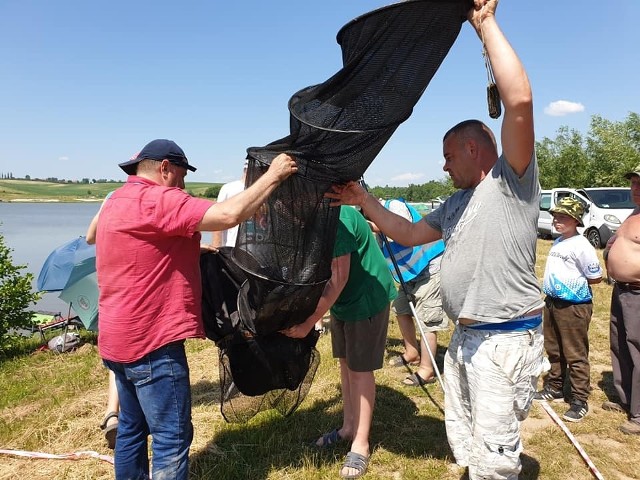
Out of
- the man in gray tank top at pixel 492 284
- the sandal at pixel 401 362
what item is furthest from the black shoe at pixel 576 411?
the man in gray tank top at pixel 492 284

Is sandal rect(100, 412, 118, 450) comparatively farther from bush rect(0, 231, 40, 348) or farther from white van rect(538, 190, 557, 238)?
white van rect(538, 190, 557, 238)

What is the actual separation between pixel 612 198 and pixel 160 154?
16.5 metres

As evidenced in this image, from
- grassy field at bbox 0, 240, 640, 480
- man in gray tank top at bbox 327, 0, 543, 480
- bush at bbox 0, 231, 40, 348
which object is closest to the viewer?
man in gray tank top at bbox 327, 0, 543, 480

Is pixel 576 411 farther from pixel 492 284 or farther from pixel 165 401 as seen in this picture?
pixel 165 401

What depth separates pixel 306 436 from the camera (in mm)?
3857

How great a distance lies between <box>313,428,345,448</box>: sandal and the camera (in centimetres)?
368

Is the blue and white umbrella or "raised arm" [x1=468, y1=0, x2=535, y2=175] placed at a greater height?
"raised arm" [x1=468, y1=0, x2=535, y2=175]

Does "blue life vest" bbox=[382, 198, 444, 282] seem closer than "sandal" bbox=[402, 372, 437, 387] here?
No

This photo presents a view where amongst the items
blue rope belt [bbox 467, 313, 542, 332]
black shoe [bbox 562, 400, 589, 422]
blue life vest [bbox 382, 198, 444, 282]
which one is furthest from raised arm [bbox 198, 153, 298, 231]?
black shoe [bbox 562, 400, 589, 422]

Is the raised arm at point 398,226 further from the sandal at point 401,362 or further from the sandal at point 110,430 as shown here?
the sandal at point 401,362

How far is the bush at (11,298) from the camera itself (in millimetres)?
6527

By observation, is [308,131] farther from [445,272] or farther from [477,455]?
[477,455]

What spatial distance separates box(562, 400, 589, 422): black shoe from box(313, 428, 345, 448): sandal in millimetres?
2111

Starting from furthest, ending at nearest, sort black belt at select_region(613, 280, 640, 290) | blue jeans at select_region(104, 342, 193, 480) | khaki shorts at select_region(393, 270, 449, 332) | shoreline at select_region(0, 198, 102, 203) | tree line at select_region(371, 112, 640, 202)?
shoreline at select_region(0, 198, 102, 203), tree line at select_region(371, 112, 640, 202), khaki shorts at select_region(393, 270, 449, 332), black belt at select_region(613, 280, 640, 290), blue jeans at select_region(104, 342, 193, 480)
